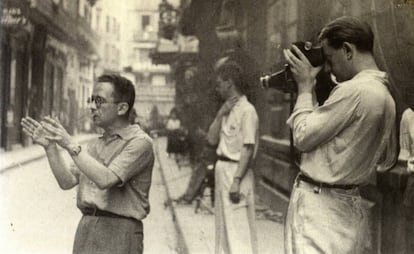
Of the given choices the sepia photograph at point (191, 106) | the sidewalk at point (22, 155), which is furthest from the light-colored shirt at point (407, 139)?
the sidewalk at point (22, 155)

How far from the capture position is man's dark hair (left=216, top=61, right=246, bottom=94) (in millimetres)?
2924

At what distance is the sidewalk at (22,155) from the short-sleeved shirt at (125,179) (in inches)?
10.1

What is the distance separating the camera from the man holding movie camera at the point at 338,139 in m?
1.92

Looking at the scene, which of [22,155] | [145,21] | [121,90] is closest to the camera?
[121,90]

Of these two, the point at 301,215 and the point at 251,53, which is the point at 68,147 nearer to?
the point at 301,215

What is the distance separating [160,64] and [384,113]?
1.40 m

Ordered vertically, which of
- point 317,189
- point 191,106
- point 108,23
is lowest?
point 317,189

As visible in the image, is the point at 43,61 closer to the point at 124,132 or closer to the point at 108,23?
the point at 108,23

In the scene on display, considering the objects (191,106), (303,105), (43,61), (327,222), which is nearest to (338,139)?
(303,105)

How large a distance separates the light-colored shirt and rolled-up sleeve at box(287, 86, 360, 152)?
0.77m

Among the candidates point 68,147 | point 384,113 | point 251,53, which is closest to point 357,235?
point 384,113

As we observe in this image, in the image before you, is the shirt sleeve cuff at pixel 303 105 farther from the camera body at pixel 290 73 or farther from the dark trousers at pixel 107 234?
the dark trousers at pixel 107 234

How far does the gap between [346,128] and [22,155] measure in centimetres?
157

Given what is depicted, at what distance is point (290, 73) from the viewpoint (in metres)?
2.18
